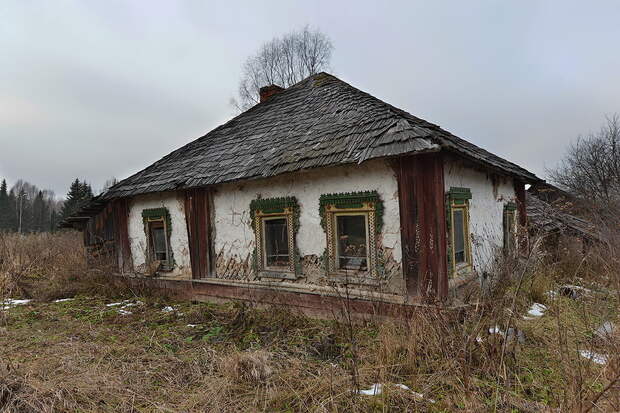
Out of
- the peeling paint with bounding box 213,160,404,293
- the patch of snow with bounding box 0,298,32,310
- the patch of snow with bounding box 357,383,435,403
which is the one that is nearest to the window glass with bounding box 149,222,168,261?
the peeling paint with bounding box 213,160,404,293

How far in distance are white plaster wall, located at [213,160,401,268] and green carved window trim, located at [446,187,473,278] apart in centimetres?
81

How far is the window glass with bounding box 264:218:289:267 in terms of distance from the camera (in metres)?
6.53

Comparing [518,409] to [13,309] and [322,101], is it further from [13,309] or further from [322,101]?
[13,309]

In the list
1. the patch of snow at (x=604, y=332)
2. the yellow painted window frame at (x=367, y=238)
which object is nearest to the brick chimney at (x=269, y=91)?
the yellow painted window frame at (x=367, y=238)

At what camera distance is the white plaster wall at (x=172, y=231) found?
8.00m

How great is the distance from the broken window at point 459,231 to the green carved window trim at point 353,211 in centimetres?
111

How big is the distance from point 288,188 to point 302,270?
4.92ft

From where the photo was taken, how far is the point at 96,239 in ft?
32.3

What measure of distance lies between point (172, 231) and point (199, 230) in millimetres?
1058

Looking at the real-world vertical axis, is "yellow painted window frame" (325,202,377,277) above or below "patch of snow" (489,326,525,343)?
above

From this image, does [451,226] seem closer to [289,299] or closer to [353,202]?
[353,202]

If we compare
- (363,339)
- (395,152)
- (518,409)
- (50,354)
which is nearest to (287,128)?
(395,152)

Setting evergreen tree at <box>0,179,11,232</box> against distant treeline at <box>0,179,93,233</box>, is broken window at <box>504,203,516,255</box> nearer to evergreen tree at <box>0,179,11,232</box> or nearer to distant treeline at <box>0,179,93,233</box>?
distant treeline at <box>0,179,93,233</box>

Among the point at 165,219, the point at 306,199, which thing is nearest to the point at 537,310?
the point at 306,199
